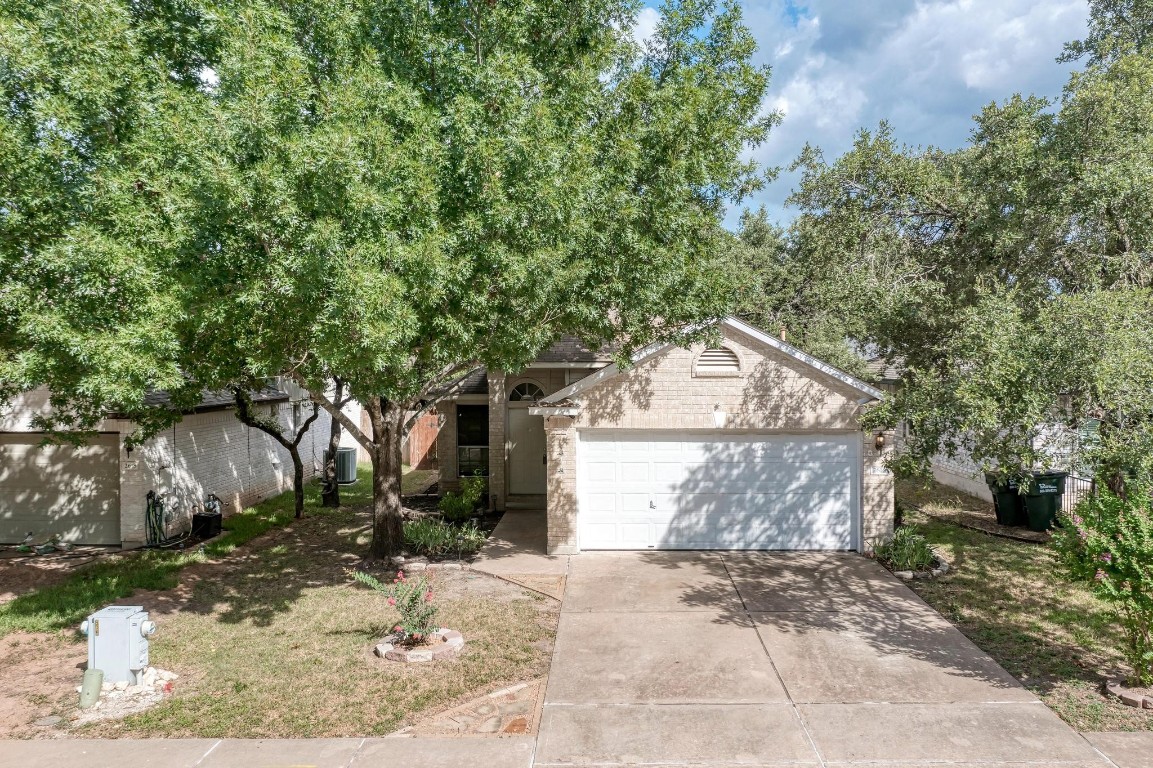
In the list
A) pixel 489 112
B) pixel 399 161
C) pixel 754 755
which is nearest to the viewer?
pixel 754 755

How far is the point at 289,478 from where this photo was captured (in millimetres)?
19453

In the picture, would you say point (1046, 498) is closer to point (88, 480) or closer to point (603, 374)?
point (603, 374)

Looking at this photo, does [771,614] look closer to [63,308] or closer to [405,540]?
[405,540]

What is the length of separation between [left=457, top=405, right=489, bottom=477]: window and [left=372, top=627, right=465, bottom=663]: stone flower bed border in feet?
30.8

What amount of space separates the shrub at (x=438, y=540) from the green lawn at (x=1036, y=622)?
779 cm

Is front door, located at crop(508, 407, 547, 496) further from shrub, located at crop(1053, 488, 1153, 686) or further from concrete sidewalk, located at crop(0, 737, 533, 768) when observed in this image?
shrub, located at crop(1053, 488, 1153, 686)

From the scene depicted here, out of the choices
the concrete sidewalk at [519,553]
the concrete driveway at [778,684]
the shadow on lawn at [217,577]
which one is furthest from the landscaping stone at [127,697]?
the concrete sidewalk at [519,553]

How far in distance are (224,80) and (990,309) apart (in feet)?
32.9

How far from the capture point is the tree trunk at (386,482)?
12086 mm

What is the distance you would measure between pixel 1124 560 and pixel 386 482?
1049cm

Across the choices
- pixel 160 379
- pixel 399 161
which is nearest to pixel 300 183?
pixel 399 161

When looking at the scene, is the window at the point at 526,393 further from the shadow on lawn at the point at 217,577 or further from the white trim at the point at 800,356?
the white trim at the point at 800,356

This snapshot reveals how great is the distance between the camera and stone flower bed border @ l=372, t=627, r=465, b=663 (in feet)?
26.1

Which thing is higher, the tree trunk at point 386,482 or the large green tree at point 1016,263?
the large green tree at point 1016,263
